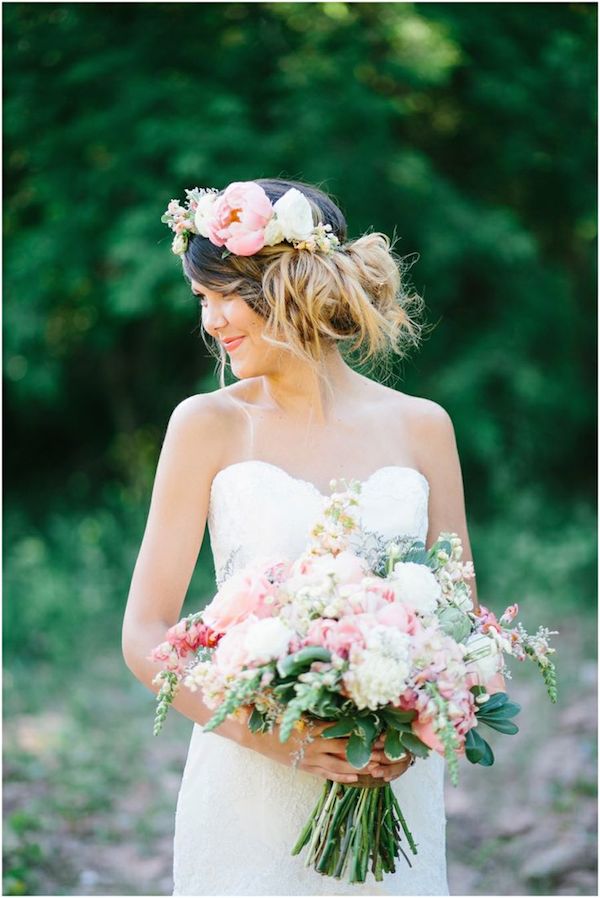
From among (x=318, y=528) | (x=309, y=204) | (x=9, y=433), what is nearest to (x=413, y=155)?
(x=9, y=433)

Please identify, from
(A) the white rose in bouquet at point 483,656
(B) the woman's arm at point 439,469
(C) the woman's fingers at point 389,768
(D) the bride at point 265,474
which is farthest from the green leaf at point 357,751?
(B) the woman's arm at point 439,469

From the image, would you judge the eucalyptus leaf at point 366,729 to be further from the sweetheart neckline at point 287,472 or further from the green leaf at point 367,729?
the sweetheart neckline at point 287,472

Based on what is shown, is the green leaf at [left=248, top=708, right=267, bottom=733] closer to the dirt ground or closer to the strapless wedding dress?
the strapless wedding dress

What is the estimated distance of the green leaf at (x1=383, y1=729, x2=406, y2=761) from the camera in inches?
85.1

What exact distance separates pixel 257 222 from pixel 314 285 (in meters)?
0.21

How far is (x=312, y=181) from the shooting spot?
7805mm

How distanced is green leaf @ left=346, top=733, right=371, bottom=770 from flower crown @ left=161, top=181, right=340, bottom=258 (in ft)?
3.99

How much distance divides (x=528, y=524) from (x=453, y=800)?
4120 millimetres

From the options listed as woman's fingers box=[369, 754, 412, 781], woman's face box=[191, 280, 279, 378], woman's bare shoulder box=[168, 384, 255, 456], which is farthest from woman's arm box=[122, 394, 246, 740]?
woman's fingers box=[369, 754, 412, 781]

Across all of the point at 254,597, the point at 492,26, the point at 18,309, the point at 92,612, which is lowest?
the point at 254,597

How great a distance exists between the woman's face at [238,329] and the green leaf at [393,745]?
100 cm

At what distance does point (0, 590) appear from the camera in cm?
768

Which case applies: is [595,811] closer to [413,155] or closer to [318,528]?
[318,528]

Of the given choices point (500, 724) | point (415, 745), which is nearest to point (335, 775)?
point (415, 745)
